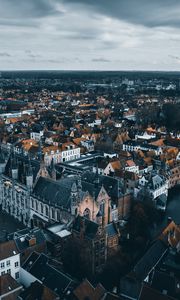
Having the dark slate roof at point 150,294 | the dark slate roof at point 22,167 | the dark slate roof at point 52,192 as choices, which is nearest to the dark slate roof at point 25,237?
the dark slate roof at point 52,192

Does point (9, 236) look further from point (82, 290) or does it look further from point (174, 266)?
point (174, 266)

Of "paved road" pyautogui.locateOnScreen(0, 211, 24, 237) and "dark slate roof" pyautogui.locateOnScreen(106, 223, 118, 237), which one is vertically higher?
"dark slate roof" pyautogui.locateOnScreen(106, 223, 118, 237)

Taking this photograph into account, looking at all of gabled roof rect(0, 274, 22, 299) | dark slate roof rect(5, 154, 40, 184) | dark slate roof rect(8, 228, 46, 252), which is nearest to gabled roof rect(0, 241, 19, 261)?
dark slate roof rect(8, 228, 46, 252)

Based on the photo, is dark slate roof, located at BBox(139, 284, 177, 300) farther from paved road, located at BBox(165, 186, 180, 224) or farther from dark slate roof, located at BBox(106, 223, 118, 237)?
paved road, located at BBox(165, 186, 180, 224)

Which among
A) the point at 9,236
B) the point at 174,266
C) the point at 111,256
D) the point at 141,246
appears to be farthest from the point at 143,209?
the point at 9,236

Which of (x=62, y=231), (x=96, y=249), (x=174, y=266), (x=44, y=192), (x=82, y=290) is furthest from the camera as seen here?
(x=44, y=192)

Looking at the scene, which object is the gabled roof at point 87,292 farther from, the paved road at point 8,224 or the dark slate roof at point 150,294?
the paved road at point 8,224
